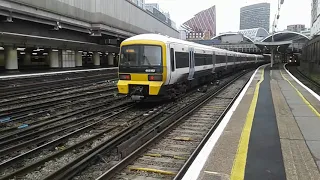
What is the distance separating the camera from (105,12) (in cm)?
4481

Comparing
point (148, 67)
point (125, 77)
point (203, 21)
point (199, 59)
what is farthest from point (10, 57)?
point (203, 21)

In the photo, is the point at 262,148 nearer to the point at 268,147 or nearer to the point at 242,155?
the point at 268,147

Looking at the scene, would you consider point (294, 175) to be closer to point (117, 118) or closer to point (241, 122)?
point (241, 122)

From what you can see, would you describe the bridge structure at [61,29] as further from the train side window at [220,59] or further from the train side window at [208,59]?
the train side window at [220,59]

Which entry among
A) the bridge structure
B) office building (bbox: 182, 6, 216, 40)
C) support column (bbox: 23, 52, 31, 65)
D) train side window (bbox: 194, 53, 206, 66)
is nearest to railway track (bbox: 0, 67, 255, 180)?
train side window (bbox: 194, 53, 206, 66)

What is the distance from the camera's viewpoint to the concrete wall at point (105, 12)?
33.1 m

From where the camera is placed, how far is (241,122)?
8352 mm

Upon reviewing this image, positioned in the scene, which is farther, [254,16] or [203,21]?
[203,21]

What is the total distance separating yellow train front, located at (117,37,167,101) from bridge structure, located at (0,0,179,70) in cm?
1674

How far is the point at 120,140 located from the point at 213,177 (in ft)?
11.6

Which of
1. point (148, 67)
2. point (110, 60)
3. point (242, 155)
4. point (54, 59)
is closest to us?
point (242, 155)

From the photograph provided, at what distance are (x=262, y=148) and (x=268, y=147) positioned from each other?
159mm

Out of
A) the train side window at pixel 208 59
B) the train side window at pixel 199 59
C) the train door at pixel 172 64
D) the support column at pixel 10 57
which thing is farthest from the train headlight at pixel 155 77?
the support column at pixel 10 57

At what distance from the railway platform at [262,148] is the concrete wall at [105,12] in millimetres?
24347
